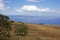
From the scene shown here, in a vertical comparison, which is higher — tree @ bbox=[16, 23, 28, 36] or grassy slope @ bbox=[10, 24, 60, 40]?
tree @ bbox=[16, 23, 28, 36]

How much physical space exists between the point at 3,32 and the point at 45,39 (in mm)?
10927

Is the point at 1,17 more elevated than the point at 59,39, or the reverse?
the point at 1,17

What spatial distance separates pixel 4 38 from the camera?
23.0 meters

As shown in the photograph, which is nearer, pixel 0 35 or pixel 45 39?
pixel 0 35

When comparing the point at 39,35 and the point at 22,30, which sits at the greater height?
the point at 22,30

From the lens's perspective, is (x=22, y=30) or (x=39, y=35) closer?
(x=22, y=30)

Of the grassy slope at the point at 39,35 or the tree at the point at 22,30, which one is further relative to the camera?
the tree at the point at 22,30

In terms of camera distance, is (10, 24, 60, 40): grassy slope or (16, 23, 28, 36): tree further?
(16, 23, 28, 36): tree

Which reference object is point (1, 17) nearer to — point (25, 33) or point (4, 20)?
point (4, 20)

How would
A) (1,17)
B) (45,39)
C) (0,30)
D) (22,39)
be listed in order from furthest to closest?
1. (45,39)
2. (22,39)
3. (1,17)
4. (0,30)

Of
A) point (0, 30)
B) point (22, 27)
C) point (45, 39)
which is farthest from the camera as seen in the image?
point (22, 27)

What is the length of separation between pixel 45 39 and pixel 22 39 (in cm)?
417

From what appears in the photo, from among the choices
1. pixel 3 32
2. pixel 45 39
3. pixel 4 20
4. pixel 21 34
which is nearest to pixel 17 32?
pixel 21 34

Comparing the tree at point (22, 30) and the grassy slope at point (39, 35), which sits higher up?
the tree at point (22, 30)
